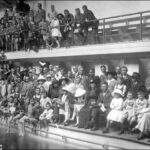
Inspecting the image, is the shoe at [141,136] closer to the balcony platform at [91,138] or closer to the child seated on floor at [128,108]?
the balcony platform at [91,138]

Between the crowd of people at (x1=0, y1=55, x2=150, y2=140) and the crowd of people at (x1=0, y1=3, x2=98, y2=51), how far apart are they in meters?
1.26

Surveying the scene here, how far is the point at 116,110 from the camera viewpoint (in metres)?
6.31

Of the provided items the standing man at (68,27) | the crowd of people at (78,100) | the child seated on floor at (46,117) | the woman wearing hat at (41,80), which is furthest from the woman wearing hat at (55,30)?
the child seated on floor at (46,117)

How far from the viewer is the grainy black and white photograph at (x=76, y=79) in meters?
6.24

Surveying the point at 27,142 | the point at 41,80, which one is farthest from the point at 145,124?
the point at 41,80

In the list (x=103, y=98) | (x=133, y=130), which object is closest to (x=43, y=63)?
(x=103, y=98)

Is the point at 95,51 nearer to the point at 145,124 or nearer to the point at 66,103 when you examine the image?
the point at 66,103

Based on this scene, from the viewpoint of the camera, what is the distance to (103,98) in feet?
22.2

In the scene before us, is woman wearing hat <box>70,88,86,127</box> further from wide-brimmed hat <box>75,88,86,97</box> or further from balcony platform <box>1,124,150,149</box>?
balcony platform <box>1,124,150,149</box>

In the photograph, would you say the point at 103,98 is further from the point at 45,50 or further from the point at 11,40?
the point at 11,40

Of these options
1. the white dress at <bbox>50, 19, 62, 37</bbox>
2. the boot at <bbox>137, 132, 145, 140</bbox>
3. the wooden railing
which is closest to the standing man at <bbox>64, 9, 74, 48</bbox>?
the white dress at <bbox>50, 19, 62, 37</bbox>

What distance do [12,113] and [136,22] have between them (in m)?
4.70

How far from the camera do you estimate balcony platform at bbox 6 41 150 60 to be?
7688 mm

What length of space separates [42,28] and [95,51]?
235 cm
